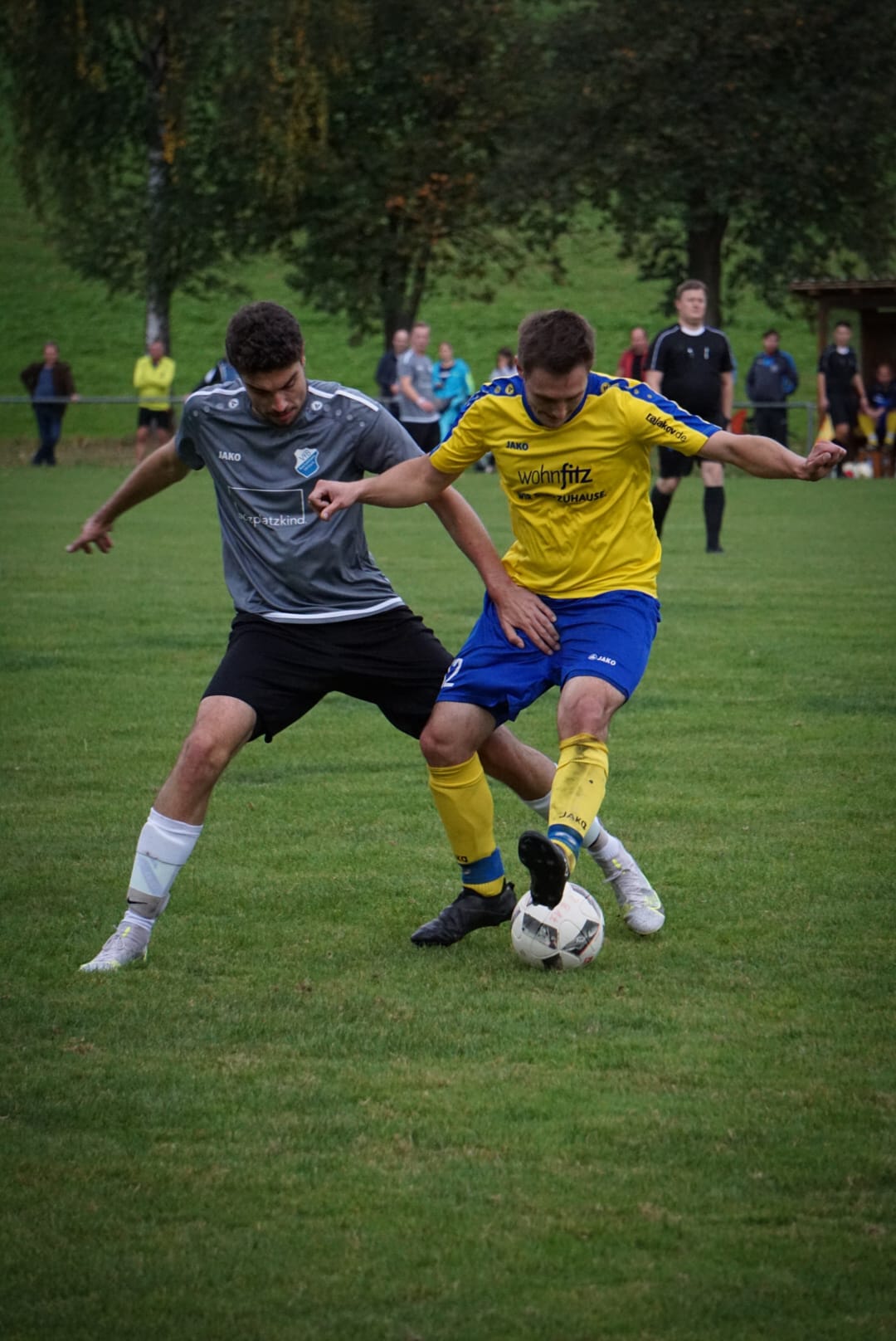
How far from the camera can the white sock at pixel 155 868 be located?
5203mm

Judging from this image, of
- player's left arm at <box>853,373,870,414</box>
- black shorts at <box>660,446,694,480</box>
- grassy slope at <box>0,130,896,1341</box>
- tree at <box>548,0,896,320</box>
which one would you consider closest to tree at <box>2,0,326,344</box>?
tree at <box>548,0,896,320</box>

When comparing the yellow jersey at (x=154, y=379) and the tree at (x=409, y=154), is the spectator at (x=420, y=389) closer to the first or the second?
the yellow jersey at (x=154, y=379)

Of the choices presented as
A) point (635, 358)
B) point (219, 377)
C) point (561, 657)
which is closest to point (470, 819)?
point (561, 657)

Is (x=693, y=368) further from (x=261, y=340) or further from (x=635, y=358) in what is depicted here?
(x=635, y=358)

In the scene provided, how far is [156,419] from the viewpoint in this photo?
31.7 metres

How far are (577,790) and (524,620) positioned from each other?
22.6 inches

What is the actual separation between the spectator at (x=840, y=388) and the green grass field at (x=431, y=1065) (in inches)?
795

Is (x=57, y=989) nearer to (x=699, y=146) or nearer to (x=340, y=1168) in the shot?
(x=340, y=1168)

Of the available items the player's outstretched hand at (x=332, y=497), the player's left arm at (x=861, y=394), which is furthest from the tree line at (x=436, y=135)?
the player's outstretched hand at (x=332, y=497)

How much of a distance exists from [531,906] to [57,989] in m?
1.33

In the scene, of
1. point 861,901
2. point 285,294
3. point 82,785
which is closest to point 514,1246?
point 861,901

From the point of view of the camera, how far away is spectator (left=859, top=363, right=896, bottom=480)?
96.2ft

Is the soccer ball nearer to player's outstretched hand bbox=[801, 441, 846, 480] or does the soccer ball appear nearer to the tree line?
player's outstretched hand bbox=[801, 441, 846, 480]

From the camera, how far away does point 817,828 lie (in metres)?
6.79
